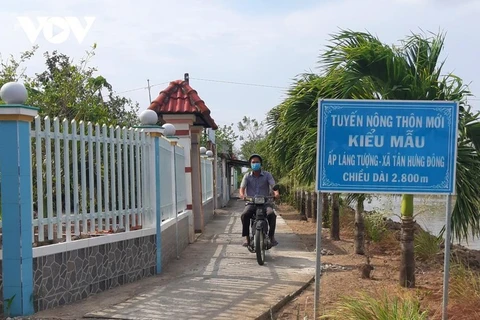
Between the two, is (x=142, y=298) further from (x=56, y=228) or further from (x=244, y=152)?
(x=244, y=152)

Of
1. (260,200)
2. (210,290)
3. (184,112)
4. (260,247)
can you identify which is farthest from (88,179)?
(184,112)

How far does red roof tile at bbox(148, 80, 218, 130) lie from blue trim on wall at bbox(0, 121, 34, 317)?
681 cm

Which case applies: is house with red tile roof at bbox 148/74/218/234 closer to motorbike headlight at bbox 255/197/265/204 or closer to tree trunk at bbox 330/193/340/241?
tree trunk at bbox 330/193/340/241

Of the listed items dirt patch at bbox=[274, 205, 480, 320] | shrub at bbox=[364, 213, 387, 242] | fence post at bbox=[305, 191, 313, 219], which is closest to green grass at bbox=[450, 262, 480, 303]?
dirt patch at bbox=[274, 205, 480, 320]

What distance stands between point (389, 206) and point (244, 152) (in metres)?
47.9

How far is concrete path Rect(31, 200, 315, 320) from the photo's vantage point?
572 cm

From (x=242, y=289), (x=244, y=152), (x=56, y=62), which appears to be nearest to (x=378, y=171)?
(x=242, y=289)

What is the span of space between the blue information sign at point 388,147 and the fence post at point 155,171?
331 centimetres

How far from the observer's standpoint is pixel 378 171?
552 centimetres

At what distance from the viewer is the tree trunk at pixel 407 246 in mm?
7074

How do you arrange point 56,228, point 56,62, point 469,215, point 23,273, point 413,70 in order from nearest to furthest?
1. point 23,273
2. point 56,228
3. point 469,215
4. point 413,70
5. point 56,62

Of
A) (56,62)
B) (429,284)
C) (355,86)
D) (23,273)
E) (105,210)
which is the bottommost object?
(429,284)

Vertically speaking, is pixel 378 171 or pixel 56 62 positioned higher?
pixel 56 62

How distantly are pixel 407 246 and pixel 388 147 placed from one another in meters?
2.09
